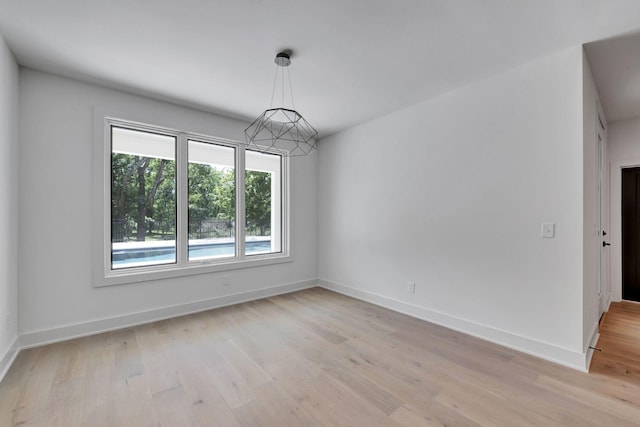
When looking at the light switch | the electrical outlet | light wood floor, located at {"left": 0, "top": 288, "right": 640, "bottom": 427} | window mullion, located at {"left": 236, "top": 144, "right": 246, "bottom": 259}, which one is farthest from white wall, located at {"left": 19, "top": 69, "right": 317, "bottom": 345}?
the light switch

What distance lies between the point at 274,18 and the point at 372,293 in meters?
3.38

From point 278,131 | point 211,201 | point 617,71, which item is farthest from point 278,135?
point 617,71

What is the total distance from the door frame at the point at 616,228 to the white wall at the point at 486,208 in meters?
2.54

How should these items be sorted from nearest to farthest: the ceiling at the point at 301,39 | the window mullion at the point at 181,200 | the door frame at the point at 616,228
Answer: the ceiling at the point at 301,39
the window mullion at the point at 181,200
the door frame at the point at 616,228

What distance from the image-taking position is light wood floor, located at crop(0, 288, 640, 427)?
1753 millimetres

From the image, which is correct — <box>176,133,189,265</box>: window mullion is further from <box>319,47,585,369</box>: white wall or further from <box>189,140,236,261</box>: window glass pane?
<box>319,47,585,369</box>: white wall

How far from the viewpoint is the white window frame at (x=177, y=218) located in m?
3.01

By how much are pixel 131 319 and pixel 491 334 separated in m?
3.78

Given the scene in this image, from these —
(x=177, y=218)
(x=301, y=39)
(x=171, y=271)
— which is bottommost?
(x=171, y=271)

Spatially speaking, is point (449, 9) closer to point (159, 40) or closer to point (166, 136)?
point (159, 40)

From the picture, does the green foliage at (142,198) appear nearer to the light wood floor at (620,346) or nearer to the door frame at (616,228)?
the light wood floor at (620,346)

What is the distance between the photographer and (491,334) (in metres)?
2.79

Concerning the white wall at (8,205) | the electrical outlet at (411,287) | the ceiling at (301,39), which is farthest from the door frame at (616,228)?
the white wall at (8,205)

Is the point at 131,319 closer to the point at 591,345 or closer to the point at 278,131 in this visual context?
the point at 278,131
